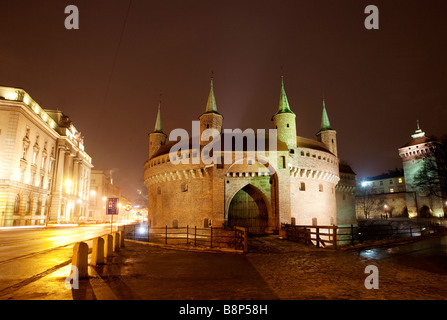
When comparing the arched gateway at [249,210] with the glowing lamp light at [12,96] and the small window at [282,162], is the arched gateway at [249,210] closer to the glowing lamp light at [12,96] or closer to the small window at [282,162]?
the small window at [282,162]

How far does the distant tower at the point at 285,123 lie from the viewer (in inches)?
1237

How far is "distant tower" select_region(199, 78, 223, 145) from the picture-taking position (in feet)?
112

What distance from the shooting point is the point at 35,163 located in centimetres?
4144

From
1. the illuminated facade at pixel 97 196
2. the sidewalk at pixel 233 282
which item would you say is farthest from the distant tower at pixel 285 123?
the illuminated facade at pixel 97 196

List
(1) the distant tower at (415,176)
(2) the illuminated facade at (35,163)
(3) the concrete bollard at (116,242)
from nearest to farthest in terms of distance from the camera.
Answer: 1. (3) the concrete bollard at (116,242)
2. (2) the illuminated facade at (35,163)
3. (1) the distant tower at (415,176)

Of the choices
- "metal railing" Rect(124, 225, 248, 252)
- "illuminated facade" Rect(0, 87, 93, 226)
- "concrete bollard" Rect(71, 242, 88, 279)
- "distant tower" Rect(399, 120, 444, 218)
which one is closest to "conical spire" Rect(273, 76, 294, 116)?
"metal railing" Rect(124, 225, 248, 252)

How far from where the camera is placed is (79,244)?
7.64 metres

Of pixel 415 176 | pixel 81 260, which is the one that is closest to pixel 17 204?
pixel 81 260

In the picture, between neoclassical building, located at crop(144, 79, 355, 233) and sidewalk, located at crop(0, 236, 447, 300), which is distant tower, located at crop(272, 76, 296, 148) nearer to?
neoclassical building, located at crop(144, 79, 355, 233)

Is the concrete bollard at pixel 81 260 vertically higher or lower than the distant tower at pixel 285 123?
lower

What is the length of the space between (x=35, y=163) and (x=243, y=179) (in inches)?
1269

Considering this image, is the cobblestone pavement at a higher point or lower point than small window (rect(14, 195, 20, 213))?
lower

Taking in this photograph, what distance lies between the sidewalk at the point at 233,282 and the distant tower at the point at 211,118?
81.9 feet
